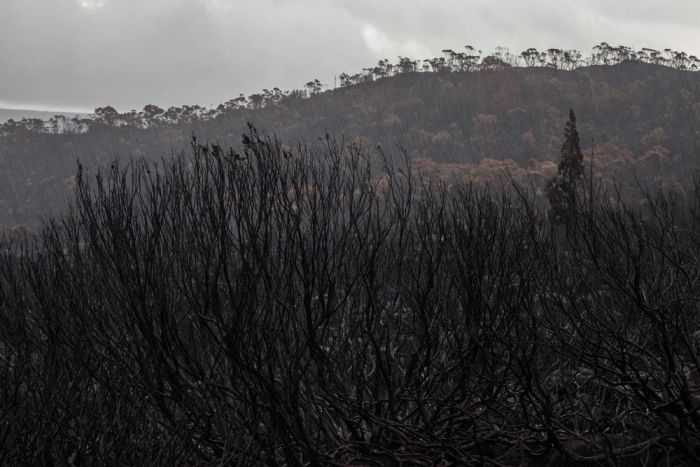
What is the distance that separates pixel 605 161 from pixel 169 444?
68.6 metres

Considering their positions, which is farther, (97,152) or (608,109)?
(97,152)

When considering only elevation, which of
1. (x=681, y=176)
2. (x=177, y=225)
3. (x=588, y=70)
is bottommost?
(x=681, y=176)

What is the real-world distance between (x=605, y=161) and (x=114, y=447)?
68.9 metres

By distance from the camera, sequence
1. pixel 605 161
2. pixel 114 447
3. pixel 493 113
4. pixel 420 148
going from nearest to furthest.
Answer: pixel 114 447 → pixel 605 161 → pixel 420 148 → pixel 493 113

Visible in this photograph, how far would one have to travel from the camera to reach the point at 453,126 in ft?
302

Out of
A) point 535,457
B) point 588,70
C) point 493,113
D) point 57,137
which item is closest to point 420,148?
point 493,113

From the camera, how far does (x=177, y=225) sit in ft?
19.6

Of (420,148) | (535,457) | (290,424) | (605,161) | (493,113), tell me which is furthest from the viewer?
(493,113)

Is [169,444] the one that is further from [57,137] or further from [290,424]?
[57,137]

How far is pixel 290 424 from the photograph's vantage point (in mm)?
5797

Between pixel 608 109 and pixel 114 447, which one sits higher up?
pixel 608 109

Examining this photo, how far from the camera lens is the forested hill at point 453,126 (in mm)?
73625

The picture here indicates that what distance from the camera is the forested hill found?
73.6 meters

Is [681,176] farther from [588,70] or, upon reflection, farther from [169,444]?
[169,444]
